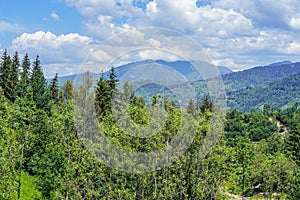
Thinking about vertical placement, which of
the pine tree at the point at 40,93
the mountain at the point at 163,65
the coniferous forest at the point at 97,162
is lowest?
the coniferous forest at the point at 97,162

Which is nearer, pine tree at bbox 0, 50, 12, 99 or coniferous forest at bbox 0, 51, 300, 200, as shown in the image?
coniferous forest at bbox 0, 51, 300, 200

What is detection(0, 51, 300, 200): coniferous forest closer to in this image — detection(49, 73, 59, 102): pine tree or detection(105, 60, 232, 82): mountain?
detection(105, 60, 232, 82): mountain

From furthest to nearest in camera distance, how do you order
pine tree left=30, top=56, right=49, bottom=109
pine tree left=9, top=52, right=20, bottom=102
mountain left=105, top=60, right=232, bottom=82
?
pine tree left=9, top=52, right=20, bottom=102 < pine tree left=30, top=56, right=49, bottom=109 < mountain left=105, top=60, right=232, bottom=82

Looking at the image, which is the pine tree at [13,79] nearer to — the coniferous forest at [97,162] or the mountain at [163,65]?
the coniferous forest at [97,162]

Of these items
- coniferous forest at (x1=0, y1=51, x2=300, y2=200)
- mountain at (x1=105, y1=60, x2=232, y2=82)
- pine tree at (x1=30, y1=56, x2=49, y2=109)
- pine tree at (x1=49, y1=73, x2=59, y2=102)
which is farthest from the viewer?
pine tree at (x1=49, y1=73, x2=59, y2=102)

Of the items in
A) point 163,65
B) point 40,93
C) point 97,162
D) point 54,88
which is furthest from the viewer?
point 54,88

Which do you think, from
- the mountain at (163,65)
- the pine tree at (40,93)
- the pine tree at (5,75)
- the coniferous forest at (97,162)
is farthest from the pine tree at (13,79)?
the mountain at (163,65)

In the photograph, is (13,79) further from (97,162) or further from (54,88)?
(97,162)

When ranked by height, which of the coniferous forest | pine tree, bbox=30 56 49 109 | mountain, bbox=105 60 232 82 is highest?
mountain, bbox=105 60 232 82

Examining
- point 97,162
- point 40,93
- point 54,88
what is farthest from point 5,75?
point 97,162

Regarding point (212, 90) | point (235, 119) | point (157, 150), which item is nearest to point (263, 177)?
point (212, 90)

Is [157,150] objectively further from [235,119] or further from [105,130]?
[235,119]

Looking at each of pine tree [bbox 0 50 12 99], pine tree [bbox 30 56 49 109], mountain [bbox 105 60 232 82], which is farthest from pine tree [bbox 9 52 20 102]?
mountain [bbox 105 60 232 82]

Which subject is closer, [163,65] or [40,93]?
[163,65]
